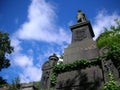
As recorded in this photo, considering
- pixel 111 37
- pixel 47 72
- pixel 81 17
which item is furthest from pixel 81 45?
pixel 111 37

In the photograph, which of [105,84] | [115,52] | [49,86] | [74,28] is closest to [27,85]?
[49,86]

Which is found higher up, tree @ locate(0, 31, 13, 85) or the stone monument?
tree @ locate(0, 31, 13, 85)

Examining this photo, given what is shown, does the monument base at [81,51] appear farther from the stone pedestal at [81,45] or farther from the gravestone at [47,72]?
the gravestone at [47,72]

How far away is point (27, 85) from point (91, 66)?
3.89m

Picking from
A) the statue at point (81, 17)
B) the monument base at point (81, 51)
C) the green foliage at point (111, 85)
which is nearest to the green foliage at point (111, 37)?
the statue at point (81, 17)

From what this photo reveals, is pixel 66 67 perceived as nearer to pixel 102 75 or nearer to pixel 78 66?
pixel 78 66

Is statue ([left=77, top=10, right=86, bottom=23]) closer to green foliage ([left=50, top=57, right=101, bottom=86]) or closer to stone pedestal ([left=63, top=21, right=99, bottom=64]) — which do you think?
stone pedestal ([left=63, top=21, right=99, bottom=64])

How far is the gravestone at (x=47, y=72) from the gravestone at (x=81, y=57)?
638mm

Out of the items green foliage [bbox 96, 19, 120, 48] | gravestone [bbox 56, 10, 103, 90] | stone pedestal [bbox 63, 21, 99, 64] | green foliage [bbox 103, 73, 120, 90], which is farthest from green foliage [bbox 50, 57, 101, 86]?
green foliage [bbox 96, 19, 120, 48]

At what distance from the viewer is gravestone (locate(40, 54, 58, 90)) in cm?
963

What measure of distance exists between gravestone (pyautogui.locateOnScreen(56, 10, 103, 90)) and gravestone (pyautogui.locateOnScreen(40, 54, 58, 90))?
0.64m

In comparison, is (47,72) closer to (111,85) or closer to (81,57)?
(81,57)

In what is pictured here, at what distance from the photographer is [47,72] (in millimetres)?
10320

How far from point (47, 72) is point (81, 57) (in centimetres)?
250
